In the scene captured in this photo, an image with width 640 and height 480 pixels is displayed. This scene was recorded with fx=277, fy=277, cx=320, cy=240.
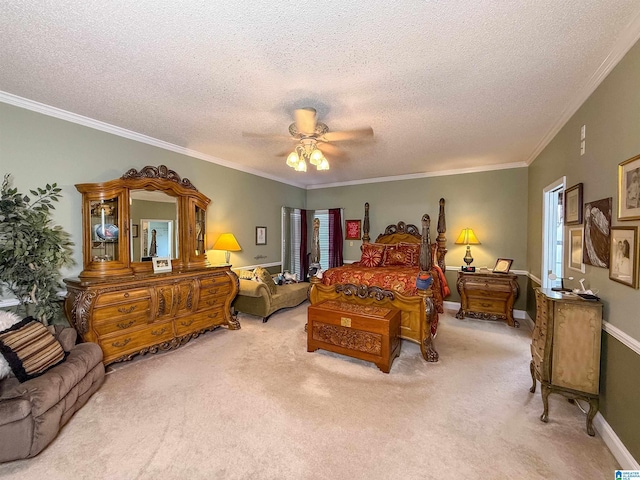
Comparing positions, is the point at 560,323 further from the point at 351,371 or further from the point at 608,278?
the point at 351,371

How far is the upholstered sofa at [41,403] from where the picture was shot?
68.7 inches

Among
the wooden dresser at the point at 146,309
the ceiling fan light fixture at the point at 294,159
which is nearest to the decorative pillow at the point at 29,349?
the wooden dresser at the point at 146,309

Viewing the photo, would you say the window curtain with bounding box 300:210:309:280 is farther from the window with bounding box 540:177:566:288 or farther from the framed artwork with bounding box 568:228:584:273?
the framed artwork with bounding box 568:228:584:273

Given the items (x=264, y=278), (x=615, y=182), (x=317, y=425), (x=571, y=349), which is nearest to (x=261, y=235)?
(x=264, y=278)

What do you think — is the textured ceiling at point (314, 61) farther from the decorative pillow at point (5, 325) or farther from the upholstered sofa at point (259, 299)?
the upholstered sofa at point (259, 299)

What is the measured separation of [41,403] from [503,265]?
588 cm

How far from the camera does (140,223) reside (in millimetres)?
3572

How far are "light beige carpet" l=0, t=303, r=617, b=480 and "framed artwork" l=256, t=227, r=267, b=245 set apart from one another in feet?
9.15

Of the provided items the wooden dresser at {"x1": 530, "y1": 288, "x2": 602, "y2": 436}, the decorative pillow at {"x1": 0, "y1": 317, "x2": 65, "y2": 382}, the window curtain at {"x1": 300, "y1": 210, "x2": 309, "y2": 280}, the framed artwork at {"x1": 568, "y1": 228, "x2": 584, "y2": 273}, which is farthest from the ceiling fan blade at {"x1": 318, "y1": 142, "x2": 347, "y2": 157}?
the decorative pillow at {"x1": 0, "y1": 317, "x2": 65, "y2": 382}

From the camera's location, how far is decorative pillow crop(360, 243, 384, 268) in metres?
5.20

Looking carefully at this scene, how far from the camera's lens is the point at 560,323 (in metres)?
2.17

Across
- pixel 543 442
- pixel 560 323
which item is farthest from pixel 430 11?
pixel 543 442

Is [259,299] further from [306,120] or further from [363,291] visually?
[306,120]

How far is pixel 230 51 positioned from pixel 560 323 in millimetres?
3240
